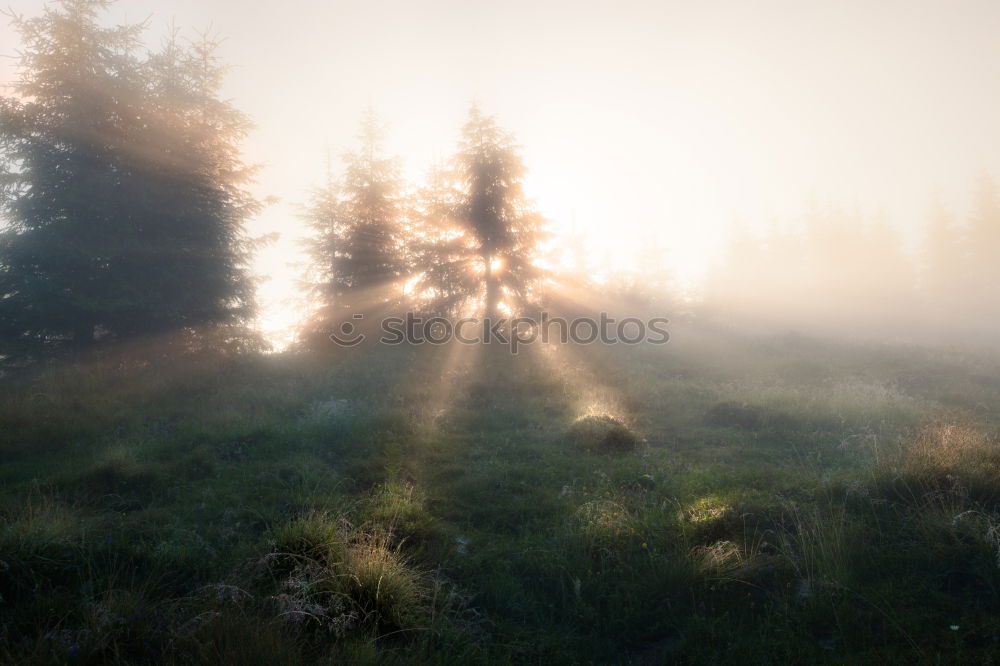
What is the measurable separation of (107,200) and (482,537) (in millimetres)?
16375

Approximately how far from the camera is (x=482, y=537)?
6.03 metres

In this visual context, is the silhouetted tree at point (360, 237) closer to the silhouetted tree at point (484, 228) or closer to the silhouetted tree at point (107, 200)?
the silhouetted tree at point (484, 228)

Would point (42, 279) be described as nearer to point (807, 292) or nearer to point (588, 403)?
point (588, 403)

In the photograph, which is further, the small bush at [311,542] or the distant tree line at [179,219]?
the distant tree line at [179,219]

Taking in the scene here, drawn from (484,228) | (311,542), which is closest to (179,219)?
(484,228)

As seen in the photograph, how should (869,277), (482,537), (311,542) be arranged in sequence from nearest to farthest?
(311,542), (482,537), (869,277)

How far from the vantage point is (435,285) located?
23.2 meters

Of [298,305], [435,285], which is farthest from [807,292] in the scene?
[298,305]

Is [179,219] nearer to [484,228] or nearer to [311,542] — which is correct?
[484,228]

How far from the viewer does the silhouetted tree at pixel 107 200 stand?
1342 centimetres

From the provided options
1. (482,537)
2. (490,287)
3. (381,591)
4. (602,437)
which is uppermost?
(490,287)

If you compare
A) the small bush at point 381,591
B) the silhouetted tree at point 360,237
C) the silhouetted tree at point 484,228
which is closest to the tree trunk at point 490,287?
the silhouetted tree at point 484,228

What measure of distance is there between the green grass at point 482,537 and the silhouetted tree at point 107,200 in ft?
9.55

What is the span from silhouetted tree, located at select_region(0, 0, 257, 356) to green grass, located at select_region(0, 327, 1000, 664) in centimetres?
291
